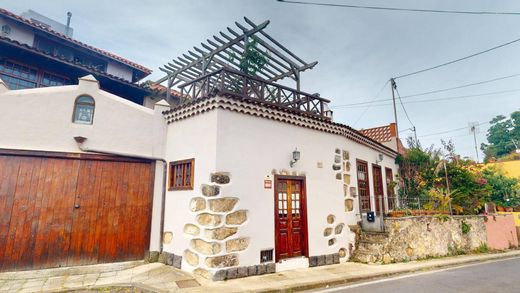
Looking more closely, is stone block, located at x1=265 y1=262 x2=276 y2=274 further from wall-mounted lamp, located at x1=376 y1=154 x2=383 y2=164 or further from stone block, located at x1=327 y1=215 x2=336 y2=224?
wall-mounted lamp, located at x1=376 y1=154 x2=383 y2=164

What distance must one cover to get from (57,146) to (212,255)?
453 centimetres

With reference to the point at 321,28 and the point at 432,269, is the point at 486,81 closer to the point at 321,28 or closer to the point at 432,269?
the point at 321,28

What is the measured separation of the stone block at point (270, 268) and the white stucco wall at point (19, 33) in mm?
11407

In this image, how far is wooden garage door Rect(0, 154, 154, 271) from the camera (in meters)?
5.54

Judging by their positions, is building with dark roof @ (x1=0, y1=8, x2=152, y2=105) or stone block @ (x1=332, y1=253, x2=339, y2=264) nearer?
stone block @ (x1=332, y1=253, x2=339, y2=264)

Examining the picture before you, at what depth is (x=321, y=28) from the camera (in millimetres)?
10391

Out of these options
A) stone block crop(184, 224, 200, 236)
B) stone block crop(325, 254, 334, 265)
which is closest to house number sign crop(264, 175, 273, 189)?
stone block crop(184, 224, 200, 236)

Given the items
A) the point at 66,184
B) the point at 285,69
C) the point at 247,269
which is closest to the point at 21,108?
the point at 66,184

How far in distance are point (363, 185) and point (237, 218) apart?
6.17 metres

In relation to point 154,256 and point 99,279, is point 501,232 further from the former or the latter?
point 99,279

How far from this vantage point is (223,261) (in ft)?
18.0

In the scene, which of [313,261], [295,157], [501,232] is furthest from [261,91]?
[501,232]

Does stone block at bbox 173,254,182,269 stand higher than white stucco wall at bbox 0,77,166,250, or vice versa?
white stucco wall at bbox 0,77,166,250

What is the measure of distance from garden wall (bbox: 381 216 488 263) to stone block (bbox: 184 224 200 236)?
226 inches
